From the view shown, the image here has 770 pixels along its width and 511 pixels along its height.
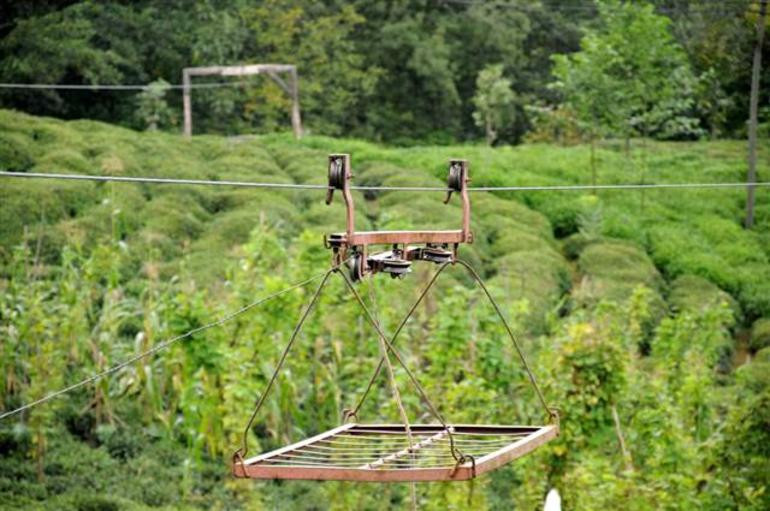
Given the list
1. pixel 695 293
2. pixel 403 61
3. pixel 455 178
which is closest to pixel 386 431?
pixel 455 178

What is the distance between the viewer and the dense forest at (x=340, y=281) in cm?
805

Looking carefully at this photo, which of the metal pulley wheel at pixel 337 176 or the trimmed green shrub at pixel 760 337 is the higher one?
the metal pulley wheel at pixel 337 176

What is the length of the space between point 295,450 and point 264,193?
11.1 metres

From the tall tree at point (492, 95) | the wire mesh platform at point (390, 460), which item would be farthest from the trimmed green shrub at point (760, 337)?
the tall tree at point (492, 95)

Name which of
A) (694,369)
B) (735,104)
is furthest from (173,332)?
(735,104)

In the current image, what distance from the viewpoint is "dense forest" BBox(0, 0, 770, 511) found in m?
8.05

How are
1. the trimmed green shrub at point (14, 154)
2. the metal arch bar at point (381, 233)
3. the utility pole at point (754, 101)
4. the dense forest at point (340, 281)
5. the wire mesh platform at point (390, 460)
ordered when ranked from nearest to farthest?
the wire mesh platform at point (390, 460) < the metal arch bar at point (381, 233) < the dense forest at point (340, 281) < the trimmed green shrub at point (14, 154) < the utility pole at point (754, 101)

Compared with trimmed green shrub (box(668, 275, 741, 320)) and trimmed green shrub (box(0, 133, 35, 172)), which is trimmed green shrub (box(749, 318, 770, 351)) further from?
trimmed green shrub (box(0, 133, 35, 172))

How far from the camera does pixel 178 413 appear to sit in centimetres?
934

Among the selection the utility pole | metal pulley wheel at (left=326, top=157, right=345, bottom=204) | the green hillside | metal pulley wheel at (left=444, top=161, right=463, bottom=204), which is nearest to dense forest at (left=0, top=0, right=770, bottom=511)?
the green hillside

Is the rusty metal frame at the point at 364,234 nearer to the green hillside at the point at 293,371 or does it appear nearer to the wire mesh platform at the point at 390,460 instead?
the wire mesh platform at the point at 390,460

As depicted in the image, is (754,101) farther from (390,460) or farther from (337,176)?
(337,176)

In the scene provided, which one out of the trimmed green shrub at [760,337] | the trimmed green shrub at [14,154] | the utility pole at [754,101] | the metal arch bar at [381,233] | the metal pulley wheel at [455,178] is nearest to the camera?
the metal arch bar at [381,233]

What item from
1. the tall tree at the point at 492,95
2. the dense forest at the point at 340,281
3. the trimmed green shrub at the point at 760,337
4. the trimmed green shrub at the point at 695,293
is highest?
the tall tree at the point at 492,95
